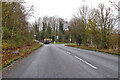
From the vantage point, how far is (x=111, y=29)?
24.5 meters

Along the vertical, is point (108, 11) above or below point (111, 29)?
above

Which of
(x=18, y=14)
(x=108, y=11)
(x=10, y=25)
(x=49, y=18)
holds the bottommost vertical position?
(x=10, y=25)

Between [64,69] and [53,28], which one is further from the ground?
[53,28]

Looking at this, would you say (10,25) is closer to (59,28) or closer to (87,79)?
(87,79)

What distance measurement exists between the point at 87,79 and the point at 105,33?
20225mm

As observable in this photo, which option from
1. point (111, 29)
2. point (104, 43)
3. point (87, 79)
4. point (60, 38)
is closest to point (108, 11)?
point (111, 29)

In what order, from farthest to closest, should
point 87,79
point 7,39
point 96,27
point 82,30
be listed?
point 82,30
point 96,27
point 7,39
point 87,79

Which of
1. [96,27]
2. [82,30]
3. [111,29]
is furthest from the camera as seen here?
[82,30]

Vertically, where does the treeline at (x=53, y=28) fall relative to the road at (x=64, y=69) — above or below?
above

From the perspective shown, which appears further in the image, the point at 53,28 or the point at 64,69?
the point at 53,28

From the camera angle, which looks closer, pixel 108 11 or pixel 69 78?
pixel 69 78

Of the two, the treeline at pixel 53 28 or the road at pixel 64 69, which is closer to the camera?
the road at pixel 64 69

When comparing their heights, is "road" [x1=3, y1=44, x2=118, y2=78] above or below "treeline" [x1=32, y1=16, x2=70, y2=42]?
below

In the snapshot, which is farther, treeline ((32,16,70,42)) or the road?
treeline ((32,16,70,42))
